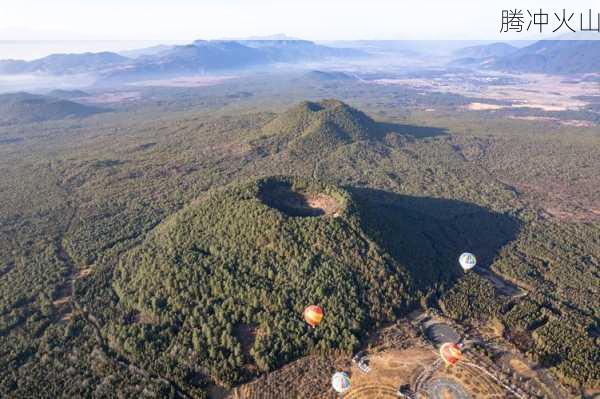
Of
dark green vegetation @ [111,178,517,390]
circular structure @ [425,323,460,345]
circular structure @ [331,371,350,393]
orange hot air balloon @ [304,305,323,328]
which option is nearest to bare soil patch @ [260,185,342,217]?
dark green vegetation @ [111,178,517,390]

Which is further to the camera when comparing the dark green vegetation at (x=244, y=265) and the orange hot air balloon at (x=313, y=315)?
the orange hot air balloon at (x=313, y=315)

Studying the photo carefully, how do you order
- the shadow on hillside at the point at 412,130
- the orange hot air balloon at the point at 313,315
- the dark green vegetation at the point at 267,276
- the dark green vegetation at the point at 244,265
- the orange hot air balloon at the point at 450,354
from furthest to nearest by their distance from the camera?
1. the shadow on hillside at the point at 412,130
2. the dark green vegetation at the point at 267,276
3. the orange hot air balloon at the point at 313,315
4. the dark green vegetation at the point at 244,265
5. the orange hot air balloon at the point at 450,354

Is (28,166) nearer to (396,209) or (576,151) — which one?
(396,209)

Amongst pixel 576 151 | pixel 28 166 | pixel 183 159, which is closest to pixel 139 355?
pixel 183 159

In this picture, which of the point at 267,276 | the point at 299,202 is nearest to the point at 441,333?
the point at 267,276

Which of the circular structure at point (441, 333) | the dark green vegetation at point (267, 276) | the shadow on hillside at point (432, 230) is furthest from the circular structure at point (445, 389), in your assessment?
the shadow on hillside at point (432, 230)

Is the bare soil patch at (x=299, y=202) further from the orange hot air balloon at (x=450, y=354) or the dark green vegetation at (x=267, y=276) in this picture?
the orange hot air balloon at (x=450, y=354)
